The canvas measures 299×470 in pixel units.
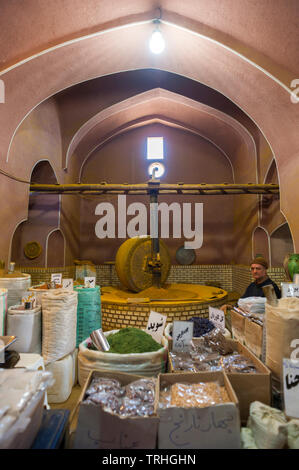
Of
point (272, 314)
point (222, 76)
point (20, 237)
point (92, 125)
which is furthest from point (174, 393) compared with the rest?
point (92, 125)

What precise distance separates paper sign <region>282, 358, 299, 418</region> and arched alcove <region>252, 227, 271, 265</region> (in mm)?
7343

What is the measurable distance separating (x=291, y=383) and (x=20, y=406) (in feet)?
4.37

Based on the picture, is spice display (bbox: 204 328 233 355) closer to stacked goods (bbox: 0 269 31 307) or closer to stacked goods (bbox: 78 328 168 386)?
stacked goods (bbox: 78 328 168 386)

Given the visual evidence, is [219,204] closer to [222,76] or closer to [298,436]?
[222,76]

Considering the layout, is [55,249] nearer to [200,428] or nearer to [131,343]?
[131,343]

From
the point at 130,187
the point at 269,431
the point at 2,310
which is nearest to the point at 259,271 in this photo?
the point at 269,431

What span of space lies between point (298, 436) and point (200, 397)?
456mm

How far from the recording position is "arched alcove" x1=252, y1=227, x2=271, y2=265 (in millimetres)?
8420

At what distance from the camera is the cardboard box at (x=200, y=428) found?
3.88ft

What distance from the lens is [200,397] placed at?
1.37 metres

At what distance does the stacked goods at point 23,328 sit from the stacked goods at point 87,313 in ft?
2.41

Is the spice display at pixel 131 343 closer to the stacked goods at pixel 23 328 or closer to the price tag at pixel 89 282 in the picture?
the stacked goods at pixel 23 328

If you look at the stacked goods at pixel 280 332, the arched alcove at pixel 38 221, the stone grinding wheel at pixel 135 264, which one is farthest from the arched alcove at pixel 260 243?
the stacked goods at pixel 280 332

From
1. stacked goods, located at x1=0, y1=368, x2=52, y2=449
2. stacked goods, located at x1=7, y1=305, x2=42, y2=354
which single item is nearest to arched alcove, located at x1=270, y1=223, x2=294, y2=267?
stacked goods, located at x1=7, y1=305, x2=42, y2=354
